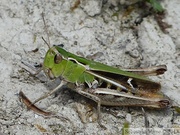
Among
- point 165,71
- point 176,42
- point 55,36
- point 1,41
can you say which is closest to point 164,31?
point 176,42

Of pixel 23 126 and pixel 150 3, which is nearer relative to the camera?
pixel 23 126

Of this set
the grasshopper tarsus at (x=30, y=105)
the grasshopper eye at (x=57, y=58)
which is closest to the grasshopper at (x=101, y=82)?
the grasshopper eye at (x=57, y=58)

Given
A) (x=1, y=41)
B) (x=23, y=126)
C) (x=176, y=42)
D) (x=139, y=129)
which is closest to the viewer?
(x=23, y=126)

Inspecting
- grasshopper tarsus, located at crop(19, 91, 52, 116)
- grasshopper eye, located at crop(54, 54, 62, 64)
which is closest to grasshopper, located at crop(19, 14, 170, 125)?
grasshopper eye, located at crop(54, 54, 62, 64)

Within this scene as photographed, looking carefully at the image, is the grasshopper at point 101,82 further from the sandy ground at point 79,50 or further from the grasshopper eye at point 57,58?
the sandy ground at point 79,50

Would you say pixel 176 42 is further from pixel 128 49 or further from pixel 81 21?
pixel 81 21

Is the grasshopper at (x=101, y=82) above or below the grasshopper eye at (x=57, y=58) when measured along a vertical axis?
below

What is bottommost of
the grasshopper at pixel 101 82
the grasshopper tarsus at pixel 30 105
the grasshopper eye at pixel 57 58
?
the grasshopper tarsus at pixel 30 105
